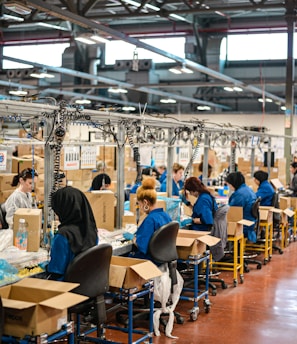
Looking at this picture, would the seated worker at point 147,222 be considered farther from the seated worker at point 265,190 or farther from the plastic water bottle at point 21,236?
the seated worker at point 265,190

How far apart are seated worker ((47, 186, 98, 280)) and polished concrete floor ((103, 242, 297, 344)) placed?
1270 mm

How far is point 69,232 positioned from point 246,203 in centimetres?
380

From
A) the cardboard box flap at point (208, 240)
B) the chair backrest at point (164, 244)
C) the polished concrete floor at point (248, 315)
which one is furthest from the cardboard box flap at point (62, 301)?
the cardboard box flap at point (208, 240)

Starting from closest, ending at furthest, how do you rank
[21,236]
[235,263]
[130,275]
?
1. [130,275]
2. [21,236]
3. [235,263]

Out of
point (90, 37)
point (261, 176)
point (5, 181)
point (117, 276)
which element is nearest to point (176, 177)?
point (261, 176)

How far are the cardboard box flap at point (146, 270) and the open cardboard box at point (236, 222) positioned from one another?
7.56ft

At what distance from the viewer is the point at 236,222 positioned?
6238 mm

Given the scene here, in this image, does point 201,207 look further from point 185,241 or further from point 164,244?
point 164,244

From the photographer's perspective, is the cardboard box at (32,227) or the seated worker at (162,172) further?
the seated worker at (162,172)

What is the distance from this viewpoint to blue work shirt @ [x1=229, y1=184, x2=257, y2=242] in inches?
270

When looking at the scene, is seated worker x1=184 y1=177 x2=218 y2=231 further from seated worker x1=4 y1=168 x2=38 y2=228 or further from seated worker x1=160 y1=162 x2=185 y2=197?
seated worker x1=160 y1=162 x2=185 y2=197

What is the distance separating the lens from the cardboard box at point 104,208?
5281 millimetres

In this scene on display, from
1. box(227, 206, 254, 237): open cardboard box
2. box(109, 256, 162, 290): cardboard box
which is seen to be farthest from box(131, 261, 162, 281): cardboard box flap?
box(227, 206, 254, 237): open cardboard box

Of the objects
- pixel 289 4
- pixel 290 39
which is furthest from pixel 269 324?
pixel 290 39
